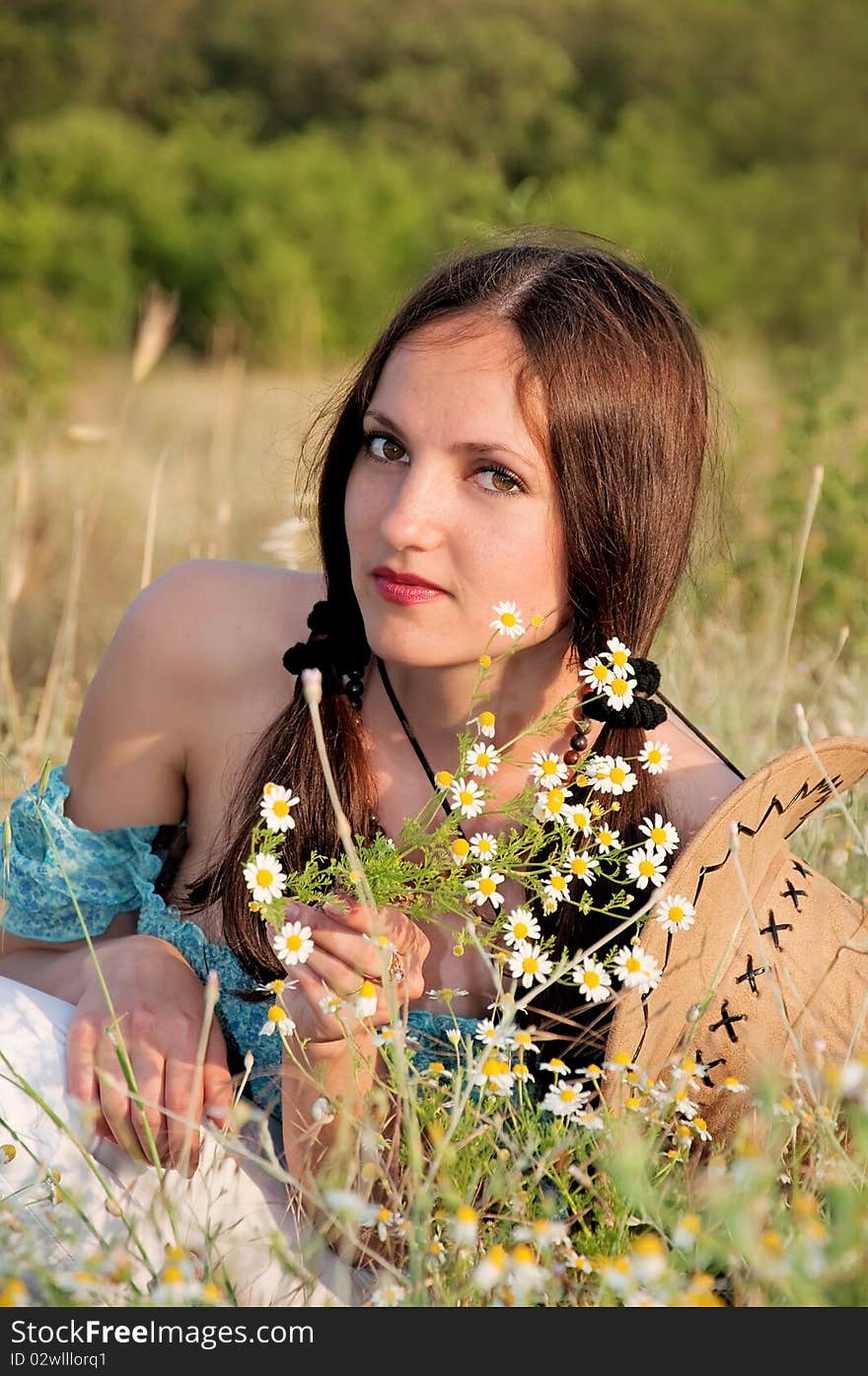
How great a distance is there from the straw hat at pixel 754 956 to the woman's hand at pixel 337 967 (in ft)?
0.92

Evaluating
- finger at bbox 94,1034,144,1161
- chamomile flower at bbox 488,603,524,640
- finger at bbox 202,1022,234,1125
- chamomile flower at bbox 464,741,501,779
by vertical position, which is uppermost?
chamomile flower at bbox 488,603,524,640

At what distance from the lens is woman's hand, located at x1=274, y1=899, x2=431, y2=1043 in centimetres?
151

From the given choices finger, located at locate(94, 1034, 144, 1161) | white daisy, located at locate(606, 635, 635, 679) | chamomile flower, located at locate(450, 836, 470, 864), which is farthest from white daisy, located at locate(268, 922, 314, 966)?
white daisy, located at locate(606, 635, 635, 679)

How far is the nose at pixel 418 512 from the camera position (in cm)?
182

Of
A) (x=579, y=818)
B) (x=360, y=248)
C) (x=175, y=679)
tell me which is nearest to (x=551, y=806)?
(x=579, y=818)

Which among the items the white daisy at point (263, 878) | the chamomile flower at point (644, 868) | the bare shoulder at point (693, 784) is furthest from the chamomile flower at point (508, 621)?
the bare shoulder at point (693, 784)

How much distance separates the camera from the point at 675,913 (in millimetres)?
1646

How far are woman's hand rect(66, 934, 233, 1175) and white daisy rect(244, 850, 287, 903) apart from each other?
1.59 feet

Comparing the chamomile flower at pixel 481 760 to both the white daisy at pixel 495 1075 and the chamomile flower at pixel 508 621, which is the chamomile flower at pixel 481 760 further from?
the white daisy at pixel 495 1075

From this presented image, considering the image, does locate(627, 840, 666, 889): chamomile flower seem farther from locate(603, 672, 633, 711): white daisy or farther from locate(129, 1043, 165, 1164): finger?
locate(129, 1043, 165, 1164): finger

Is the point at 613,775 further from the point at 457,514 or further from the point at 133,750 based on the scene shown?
the point at 133,750
